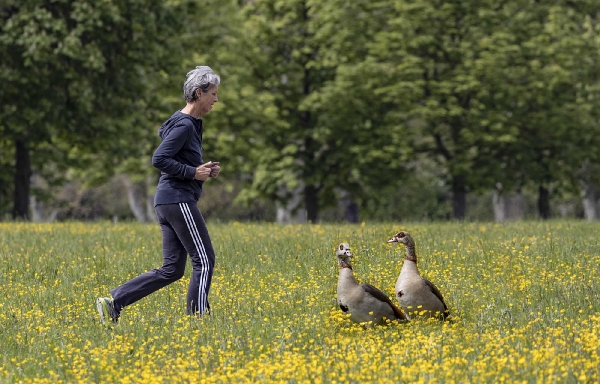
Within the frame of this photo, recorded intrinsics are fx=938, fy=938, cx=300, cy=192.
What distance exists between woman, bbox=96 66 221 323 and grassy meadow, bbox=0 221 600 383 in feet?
0.93

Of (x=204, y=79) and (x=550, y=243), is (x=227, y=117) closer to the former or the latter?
(x=550, y=243)

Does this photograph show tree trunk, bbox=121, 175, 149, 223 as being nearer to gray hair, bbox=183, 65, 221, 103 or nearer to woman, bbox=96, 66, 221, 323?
woman, bbox=96, 66, 221, 323

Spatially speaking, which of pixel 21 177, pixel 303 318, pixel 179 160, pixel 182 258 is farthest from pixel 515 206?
pixel 179 160

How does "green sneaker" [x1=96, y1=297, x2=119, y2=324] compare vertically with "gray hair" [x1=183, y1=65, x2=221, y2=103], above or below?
below

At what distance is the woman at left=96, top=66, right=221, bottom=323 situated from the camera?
870 centimetres

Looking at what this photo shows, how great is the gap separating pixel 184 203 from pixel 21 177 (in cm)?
1970

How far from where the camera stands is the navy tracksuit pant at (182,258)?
875cm

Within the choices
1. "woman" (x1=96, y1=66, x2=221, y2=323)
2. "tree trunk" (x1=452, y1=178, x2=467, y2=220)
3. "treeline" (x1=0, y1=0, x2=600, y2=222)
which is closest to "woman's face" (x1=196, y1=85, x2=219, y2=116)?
"woman" (x1=96, y1=66, x2=221, y2=323)

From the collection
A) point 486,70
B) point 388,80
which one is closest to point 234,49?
point 388,80

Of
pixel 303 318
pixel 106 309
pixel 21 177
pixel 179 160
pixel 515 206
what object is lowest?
pixel 303 318

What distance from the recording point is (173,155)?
8.70m

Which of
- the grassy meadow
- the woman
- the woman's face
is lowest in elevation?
the grassy meadow

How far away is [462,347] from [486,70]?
23.9 m

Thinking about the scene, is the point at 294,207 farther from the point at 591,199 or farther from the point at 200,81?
the point at 200,81
